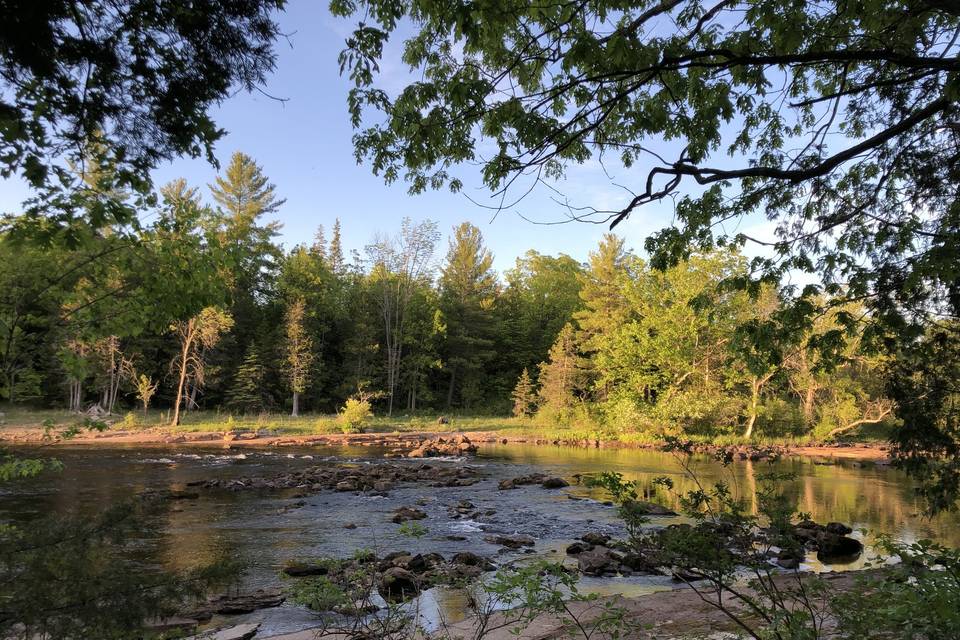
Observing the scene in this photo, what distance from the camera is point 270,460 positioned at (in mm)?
20297

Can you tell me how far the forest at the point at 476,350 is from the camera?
29.0 metres

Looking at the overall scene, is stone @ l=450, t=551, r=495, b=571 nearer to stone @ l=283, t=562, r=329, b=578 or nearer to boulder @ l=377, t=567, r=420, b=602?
boulder @ l=377, t=567, r=420, b=602

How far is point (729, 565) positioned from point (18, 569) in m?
4.14

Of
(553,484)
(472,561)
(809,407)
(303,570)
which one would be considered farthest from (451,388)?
(303,570)

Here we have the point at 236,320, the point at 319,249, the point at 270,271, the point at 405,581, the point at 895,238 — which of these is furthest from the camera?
the point at 319,249

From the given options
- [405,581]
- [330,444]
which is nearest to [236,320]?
[330,444]

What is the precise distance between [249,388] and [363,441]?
1233cm

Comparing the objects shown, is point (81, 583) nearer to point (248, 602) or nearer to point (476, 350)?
point (248, 602)

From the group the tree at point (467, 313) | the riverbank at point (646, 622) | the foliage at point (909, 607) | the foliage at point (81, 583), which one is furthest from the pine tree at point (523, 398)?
the foliage at point (81, 583)

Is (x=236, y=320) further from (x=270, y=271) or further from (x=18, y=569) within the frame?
(x=18, y=569)

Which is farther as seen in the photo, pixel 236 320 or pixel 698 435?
pixel 236 320

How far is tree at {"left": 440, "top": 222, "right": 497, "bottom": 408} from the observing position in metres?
45.6

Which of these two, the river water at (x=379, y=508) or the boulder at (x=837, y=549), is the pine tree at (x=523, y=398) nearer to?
the river water at (x=379, y=508)

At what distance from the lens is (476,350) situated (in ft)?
151
